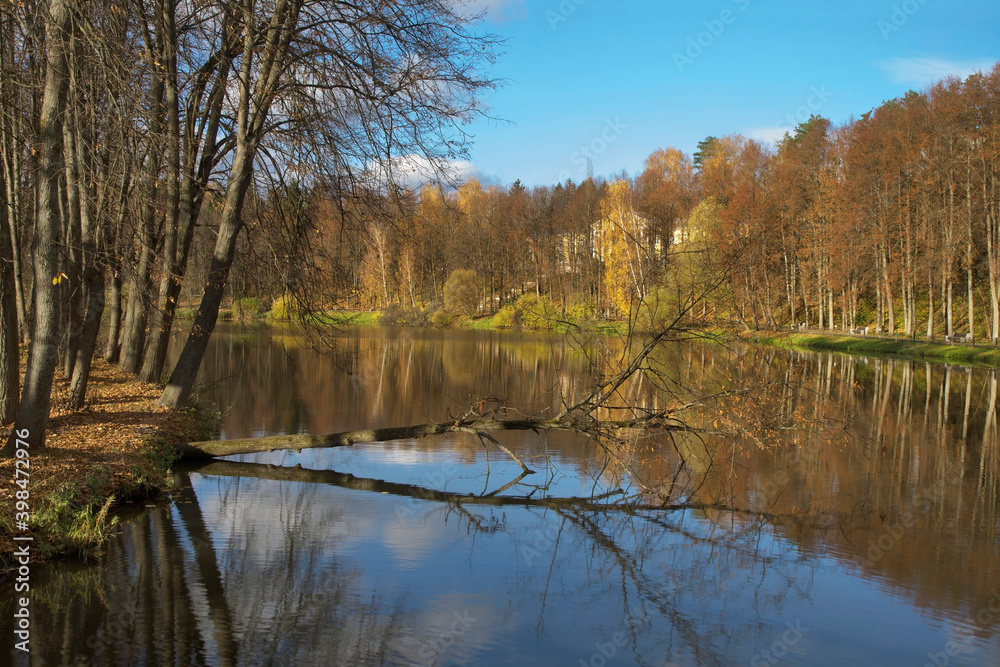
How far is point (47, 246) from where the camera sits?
670 centimetres

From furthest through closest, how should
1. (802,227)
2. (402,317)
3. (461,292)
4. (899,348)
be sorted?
1. (461,292)
2. (402,317)
3. (802,227)
4. (899,348)

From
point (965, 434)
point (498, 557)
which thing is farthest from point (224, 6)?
point (965, 434)

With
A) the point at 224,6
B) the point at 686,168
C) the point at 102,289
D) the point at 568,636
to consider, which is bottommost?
the point at 568,636

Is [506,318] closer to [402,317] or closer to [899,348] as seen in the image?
[402,317]

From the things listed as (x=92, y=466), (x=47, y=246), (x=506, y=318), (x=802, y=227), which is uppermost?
(x=802, y=227)

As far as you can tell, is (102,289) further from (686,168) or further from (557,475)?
(686,168)

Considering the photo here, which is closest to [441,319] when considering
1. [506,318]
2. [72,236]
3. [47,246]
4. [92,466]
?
[506,318]

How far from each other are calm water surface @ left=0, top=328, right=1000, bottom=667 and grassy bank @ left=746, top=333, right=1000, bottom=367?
42.6 ft

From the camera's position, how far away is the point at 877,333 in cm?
3438

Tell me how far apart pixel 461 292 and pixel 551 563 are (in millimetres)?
43971

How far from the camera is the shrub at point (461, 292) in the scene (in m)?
50.0

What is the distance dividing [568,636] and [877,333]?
34205 millimetres

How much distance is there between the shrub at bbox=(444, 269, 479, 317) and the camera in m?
50.0

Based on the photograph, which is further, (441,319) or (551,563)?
(441,319)
